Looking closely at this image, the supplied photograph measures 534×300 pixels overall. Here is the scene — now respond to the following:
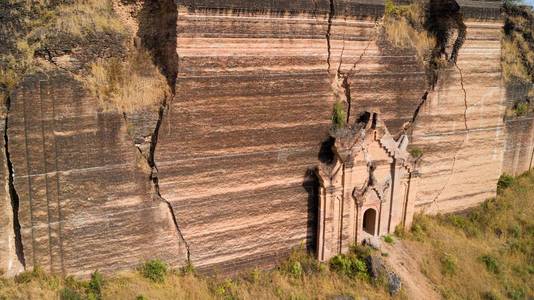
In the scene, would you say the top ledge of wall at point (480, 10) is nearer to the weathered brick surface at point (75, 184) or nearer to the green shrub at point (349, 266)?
the green shrub at point (349, 266)

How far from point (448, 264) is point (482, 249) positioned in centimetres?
145

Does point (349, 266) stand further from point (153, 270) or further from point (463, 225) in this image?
point (463, 225)

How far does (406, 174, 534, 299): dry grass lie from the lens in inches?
413

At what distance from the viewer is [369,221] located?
36.0ft

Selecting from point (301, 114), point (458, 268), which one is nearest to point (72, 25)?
point (301, 114)

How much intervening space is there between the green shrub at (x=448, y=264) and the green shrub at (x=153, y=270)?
20.2 feet

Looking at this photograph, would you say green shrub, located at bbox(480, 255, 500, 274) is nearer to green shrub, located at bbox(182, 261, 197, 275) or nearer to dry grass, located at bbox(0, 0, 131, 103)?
green shrub, located at bbox(182, 261, 197, 275)

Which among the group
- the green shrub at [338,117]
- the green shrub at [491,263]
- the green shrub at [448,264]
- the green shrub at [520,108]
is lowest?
the green shrub at [491,263]

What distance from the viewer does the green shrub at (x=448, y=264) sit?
35.0 feet

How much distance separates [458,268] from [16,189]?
29.6 feet

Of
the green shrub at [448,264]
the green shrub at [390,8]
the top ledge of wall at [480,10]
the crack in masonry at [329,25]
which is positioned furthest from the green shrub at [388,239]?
the top ledge of wall at [480,10]

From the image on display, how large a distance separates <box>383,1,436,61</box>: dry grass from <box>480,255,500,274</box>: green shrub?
16.0 ft

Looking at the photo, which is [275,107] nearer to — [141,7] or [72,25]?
[141,7]

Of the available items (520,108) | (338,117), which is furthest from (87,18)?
(520,108)
